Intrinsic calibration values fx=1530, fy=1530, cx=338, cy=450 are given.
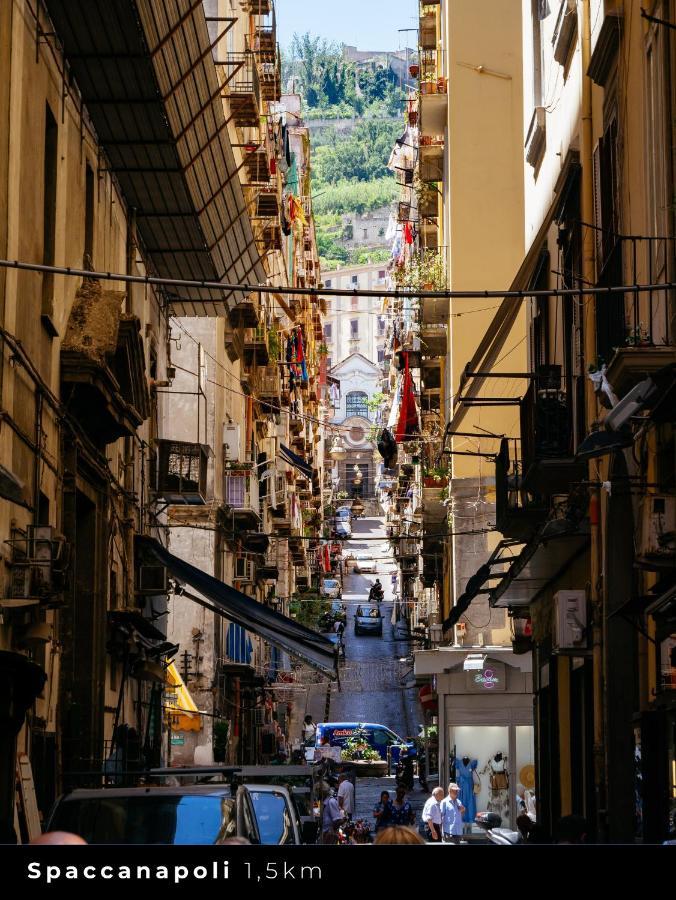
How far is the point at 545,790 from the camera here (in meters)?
21.9

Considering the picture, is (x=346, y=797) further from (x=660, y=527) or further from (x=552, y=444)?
(x=660, y=527)

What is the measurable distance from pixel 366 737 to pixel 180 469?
30.5 m

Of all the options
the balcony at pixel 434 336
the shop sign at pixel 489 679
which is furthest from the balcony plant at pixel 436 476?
the shop sign at pixel 489 679

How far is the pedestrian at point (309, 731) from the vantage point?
184 ft

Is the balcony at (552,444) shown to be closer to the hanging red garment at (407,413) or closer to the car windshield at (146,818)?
the car windshield at (146,818)

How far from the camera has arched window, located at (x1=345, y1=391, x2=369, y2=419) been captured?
604ft

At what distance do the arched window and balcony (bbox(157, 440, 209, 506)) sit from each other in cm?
15945

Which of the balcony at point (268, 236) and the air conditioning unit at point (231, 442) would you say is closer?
the air conditioning unit at point (231, 442)

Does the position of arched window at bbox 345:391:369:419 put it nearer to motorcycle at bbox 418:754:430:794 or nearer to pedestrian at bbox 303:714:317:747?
pedestrian at bbox 303:714:317:747

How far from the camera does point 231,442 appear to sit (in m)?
38.7

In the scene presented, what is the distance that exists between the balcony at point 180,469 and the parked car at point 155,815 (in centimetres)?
1499

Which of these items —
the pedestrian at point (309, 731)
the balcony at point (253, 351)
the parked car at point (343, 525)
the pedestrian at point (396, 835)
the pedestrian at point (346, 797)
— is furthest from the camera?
the parked car at point (343, 525)

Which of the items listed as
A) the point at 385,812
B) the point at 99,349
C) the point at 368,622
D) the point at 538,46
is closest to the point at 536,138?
the point at 538,46
